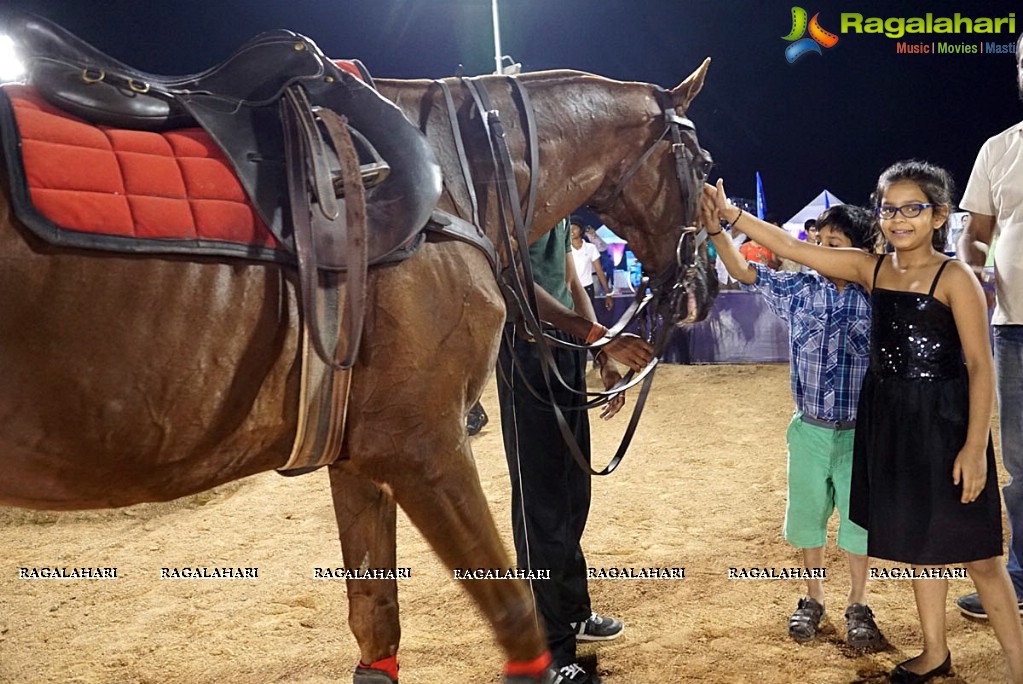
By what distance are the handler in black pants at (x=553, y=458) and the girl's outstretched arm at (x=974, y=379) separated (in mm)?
1076

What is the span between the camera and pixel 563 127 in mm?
2516

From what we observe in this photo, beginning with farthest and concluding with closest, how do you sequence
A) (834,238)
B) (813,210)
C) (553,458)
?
(813,210)
(834,238)
(553,458)

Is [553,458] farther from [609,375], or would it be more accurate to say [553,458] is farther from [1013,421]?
[1013,421]

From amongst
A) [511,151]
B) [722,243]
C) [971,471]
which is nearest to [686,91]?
[722,243]

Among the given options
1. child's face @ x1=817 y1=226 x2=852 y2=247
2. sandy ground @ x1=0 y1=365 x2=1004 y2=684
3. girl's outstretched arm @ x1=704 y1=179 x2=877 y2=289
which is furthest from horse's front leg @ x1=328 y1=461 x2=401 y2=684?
child's face @ x1=817 y1=226 x2=852 y2=247

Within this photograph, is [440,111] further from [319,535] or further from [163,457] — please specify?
[319,535]

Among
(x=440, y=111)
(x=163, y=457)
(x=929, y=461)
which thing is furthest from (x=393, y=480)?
(x=929, y=461)

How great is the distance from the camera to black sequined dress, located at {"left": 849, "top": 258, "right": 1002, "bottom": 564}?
269 cm

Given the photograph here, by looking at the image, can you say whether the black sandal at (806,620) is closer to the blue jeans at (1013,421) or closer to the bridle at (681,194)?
the blue jeans at (1013,421)

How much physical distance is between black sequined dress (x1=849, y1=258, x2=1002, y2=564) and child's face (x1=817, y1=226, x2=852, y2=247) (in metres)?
0.69

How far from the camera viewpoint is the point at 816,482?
334 centimetres

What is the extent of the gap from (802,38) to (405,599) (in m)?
18.9

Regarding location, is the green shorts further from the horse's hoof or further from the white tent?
the white tent

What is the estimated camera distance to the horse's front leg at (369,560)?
2406mm
